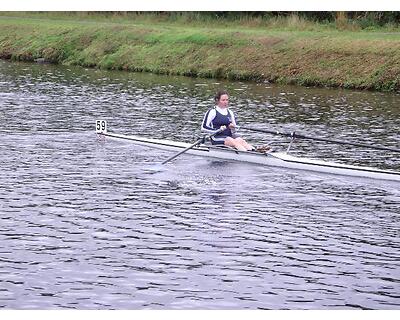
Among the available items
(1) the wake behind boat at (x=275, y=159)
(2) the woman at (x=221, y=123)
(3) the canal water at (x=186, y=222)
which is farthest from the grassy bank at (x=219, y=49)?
(2) the woman at (x=221, y=123)

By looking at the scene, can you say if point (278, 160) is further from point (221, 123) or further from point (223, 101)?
point (223, 101)

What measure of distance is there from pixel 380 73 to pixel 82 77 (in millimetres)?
17230

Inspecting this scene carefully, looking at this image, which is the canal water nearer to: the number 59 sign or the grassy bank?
the number 59 sign

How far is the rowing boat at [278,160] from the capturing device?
2703cm

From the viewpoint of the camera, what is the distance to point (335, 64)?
53.7m

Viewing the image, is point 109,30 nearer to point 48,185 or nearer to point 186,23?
point 186,23

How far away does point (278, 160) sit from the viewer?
2902 centimetres

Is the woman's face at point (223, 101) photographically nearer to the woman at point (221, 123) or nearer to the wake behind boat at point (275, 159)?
the woman at point (221, 123)

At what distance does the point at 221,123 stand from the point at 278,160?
101 inches

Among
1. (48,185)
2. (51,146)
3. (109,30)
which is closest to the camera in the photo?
(48,185)

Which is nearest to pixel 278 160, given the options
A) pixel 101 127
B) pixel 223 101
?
pixel 223 101

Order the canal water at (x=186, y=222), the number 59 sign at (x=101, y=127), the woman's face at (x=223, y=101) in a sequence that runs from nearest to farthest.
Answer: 1. the canal water at (x=186, y=222)
2. the woman's face at (x=223, y=101)
3. the number 59 sign at (x=101, y=127)

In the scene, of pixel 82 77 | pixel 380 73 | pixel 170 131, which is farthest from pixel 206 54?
pixel 170 131

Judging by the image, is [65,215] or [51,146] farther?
[51,146]
